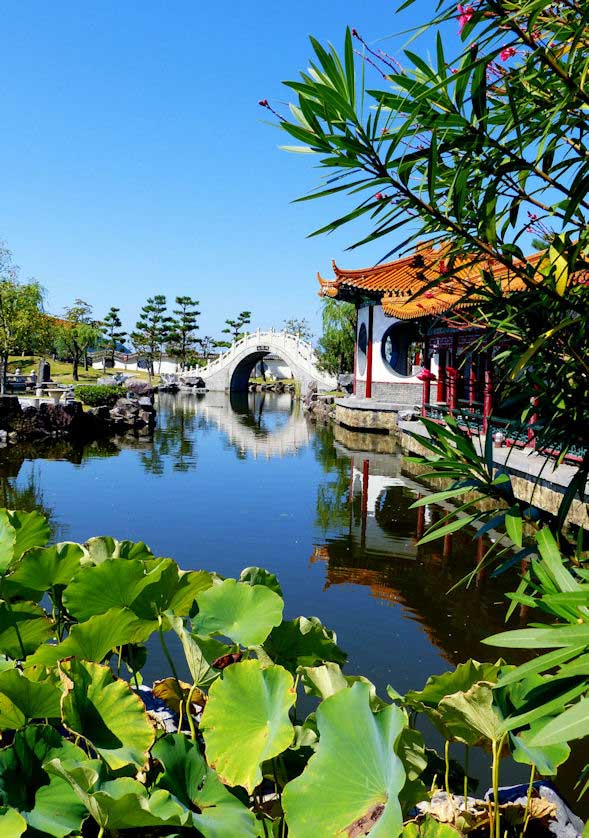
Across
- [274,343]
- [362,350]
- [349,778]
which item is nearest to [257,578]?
[349,778]

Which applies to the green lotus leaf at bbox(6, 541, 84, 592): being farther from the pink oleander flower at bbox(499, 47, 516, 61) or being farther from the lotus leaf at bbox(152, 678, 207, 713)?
the pink oleander flower at bbox(499, 47, 516, 61)

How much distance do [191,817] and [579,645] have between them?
0.87m

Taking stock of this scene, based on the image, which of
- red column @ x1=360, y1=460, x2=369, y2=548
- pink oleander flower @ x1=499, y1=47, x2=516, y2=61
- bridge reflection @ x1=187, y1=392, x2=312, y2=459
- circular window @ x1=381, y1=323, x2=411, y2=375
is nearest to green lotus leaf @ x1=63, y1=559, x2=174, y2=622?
pink oleander flower @ x1=499, y1=47, x2=516, y2=61

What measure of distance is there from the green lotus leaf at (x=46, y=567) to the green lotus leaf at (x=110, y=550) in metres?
0.15

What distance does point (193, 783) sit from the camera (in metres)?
1.41

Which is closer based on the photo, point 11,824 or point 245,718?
point 11,824

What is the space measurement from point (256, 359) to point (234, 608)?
3958 centimetres

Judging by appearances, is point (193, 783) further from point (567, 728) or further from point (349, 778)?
point (567, 728)

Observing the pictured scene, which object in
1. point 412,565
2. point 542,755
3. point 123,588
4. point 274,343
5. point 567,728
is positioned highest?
point 274,343

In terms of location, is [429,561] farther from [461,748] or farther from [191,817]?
[191,817]

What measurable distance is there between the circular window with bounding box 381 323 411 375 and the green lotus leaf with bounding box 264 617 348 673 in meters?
18.9

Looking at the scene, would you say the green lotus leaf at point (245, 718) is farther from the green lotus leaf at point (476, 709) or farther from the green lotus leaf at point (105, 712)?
the green lotus leaf at point (476, 709)

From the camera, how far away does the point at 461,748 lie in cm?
334

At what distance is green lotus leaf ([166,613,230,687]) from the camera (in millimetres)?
1579
